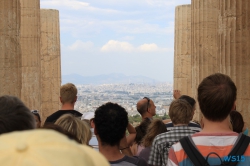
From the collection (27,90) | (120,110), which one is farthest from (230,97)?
(27,90)

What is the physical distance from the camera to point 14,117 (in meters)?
3.37

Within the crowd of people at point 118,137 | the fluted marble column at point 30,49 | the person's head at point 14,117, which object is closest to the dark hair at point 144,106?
the crowd of people at point 118,137

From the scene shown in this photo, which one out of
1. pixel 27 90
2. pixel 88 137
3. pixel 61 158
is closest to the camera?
pixel 61 158

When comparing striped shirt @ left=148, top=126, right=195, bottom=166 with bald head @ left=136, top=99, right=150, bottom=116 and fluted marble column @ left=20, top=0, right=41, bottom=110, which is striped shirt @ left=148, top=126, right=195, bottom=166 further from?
fluted marble column @ left=20, top=0, right=41, bottom=110

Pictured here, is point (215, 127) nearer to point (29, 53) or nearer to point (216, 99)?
point (216, 99)

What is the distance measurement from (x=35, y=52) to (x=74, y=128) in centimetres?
2253

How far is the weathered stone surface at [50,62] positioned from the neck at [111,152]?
1124 inches

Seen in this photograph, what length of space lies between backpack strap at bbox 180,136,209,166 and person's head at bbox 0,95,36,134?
1182 millimetres

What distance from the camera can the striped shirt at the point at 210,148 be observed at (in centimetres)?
414

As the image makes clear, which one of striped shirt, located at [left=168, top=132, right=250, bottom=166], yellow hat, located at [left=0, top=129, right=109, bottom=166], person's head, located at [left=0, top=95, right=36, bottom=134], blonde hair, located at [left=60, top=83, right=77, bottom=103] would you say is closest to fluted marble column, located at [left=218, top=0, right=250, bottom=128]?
blonde hair, located at [left=60, top=83, right=77, bottom=103]

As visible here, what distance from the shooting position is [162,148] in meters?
6.25

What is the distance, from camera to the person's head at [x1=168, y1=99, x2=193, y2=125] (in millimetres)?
6602

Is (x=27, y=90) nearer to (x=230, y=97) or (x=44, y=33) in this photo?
(x=44, y=33)

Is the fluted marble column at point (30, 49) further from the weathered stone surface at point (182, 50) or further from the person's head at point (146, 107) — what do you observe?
the person's head at point (146, 107)
